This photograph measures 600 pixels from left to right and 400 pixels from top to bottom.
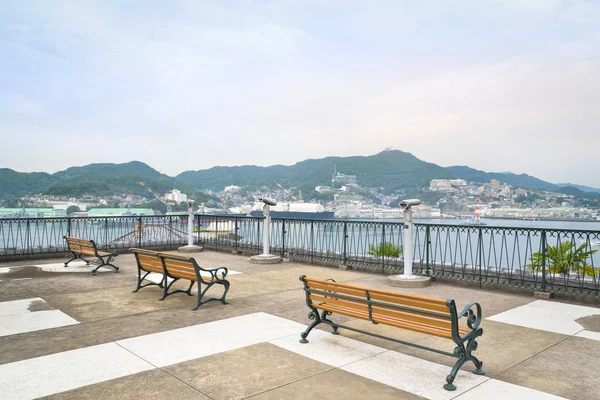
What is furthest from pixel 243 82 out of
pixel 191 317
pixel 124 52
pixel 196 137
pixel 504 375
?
pixel 196 137

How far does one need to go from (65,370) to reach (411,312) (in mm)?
3490

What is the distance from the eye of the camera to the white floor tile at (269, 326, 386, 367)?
4484 mm

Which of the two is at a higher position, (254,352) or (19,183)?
(19,183)

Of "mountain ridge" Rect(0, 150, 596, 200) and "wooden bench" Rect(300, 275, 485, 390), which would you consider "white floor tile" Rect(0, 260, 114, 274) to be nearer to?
"wooden bench" Rect(300, 275, 485, 390)

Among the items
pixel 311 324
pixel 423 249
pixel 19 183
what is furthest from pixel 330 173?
pixel 311 324

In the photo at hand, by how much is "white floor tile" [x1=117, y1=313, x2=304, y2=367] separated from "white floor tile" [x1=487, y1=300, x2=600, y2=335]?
10.7 feet

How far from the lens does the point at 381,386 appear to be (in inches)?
147

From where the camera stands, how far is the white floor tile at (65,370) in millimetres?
3695

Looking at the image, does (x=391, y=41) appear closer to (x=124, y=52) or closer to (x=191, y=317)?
(x=124, y=52)

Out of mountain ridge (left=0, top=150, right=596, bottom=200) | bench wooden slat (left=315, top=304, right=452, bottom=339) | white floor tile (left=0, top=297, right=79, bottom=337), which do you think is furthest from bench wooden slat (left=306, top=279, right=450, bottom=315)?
mountain ridge (left=0, top=150, right=596, bottom=200)

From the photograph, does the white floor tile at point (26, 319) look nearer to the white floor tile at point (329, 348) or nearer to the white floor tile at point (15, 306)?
the white floor tile at point (15, 306)

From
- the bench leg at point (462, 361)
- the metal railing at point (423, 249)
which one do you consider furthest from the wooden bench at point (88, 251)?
the bench leg at point (462, 361)

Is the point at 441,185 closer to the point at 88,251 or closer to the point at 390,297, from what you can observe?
the point at 88,251

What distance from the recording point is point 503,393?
3617 mm
